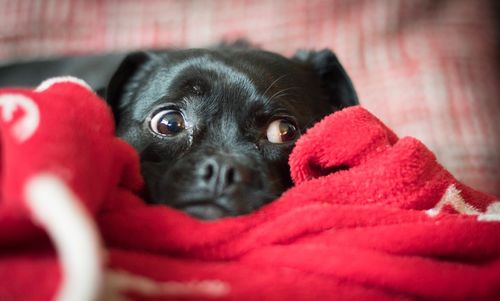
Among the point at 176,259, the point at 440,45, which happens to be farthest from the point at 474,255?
the point at 440,45

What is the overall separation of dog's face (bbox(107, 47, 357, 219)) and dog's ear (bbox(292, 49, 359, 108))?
43mm

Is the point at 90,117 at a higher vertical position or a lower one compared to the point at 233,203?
higher

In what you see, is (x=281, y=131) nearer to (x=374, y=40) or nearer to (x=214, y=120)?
(x=214, y=120)

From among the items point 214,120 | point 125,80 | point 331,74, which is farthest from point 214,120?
point 331,74

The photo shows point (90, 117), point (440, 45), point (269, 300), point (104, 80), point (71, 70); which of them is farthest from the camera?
point (440, 45)

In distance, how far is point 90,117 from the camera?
2.70 feet

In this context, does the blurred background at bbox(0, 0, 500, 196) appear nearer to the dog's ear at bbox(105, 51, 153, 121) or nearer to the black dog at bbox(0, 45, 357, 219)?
the black dog at bbox(0, 45, 357, 219)

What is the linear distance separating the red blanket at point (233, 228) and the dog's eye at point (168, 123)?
338 mm

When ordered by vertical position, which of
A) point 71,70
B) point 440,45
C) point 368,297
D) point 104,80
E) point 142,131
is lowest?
point 368,297

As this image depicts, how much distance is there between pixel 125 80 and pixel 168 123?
0.37 m

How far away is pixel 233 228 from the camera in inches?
33.7

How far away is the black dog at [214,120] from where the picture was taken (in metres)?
1.03

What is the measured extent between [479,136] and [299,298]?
171cm

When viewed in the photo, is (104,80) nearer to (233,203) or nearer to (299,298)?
(233,203)
